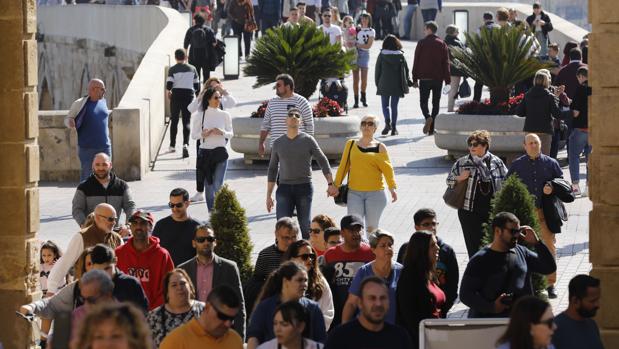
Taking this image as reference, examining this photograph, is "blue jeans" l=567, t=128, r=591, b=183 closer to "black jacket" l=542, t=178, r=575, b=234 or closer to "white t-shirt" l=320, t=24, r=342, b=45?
"black jacket" l=542, t=178, r=575, b=234

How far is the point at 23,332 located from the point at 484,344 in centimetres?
439

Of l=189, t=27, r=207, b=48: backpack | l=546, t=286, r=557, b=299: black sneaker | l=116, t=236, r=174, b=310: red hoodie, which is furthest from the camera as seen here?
l=189, t=27, r=207, b=48: backpack

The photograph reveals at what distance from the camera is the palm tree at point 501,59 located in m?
24.7

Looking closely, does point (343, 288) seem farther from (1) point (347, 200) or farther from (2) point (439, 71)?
(2) point (439, 71)

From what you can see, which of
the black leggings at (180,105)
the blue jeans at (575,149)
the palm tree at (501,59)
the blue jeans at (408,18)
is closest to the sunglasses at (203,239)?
the blue jeans at (575,149)

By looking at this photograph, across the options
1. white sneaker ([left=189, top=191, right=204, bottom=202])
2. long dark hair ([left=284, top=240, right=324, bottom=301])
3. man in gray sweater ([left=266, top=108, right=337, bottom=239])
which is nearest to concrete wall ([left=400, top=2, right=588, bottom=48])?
white sneaker ([left=189, top=191, right=204, bottom=202])

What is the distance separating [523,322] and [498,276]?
10.6 ft

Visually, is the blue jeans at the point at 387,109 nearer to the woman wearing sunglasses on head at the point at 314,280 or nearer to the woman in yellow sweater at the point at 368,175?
the woman in yellow sweater at the point at 368,175

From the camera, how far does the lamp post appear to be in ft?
113

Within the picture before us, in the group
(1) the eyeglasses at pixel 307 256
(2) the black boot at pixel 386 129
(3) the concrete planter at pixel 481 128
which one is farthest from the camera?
(2) the black boot at pixel 386 129

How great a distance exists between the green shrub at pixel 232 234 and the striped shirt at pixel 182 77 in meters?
11.3

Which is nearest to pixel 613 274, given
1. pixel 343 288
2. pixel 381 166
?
pixel 343 288

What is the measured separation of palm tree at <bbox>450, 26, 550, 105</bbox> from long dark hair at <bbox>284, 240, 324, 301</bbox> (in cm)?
1263

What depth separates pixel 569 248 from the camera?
59.6 feet
